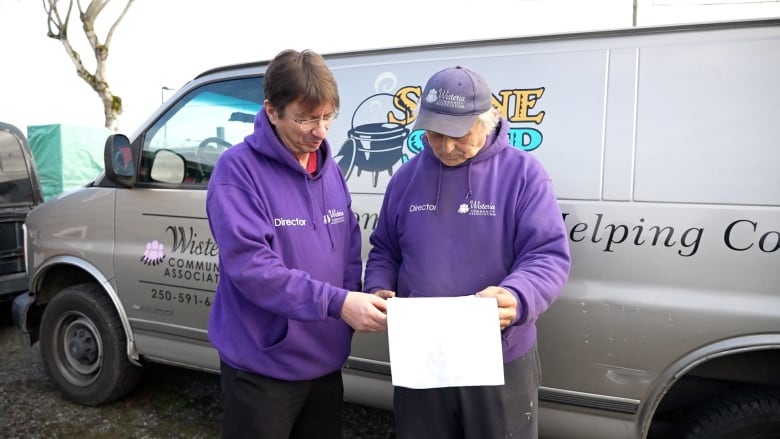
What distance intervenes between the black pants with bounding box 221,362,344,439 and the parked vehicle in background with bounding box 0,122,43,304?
13.5 feet

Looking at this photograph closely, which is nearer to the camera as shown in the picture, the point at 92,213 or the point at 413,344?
the point at 413,344

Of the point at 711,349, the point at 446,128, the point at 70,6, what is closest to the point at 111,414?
the point at 446,128

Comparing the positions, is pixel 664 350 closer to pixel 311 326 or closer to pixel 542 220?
pixel 542 220

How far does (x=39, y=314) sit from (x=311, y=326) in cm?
295

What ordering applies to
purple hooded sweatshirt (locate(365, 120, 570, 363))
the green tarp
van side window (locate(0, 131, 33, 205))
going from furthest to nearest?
the green tarp
van side window (locate(0, 131, 33, 205))
purple hooded sweatshirt (locate(365, 120, 570, 363))

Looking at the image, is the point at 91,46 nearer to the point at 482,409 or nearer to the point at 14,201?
the point at 14,201

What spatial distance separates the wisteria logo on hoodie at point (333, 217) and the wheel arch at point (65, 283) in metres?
2.05

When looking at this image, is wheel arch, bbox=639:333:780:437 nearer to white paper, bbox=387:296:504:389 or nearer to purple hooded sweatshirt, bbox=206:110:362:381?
white paper, bbox=387:296:504:389

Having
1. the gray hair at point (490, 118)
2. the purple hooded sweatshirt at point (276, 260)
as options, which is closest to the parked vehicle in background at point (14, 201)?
the purple hooded sweatshirt at point (276, 260)

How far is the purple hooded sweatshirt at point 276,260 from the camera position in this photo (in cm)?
148

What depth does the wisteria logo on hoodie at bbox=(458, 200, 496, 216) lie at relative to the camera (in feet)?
5.27

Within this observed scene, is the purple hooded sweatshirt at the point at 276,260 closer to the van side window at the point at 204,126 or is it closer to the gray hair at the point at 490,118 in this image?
the gray hair at the point at 490,118

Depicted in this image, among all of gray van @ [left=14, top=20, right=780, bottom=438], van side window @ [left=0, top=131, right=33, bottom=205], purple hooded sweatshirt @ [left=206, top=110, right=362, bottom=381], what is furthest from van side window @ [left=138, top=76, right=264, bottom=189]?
van side window @ [left=0, top=131, right=33, bottom=205]

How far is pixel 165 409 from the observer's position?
137 inches
